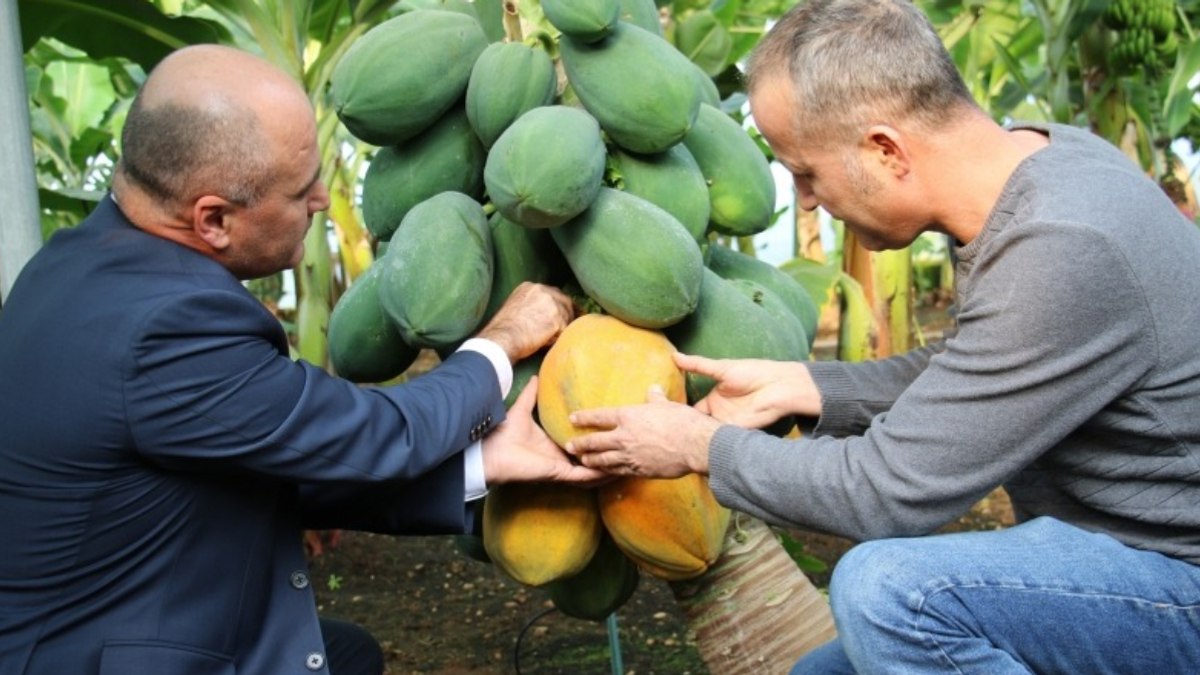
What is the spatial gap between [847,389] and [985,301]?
1.63 feet

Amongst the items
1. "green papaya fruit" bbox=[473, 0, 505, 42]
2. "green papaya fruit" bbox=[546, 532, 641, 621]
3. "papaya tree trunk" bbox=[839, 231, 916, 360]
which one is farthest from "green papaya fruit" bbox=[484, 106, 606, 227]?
"papaya tree trunk" bbox=[839, 231, 916, 360]

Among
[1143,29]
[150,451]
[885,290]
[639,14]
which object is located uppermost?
[639,14]

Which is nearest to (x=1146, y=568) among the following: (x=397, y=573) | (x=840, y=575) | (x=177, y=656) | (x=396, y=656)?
(x=840, y=575)

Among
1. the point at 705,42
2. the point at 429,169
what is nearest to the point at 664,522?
the point at 429,169

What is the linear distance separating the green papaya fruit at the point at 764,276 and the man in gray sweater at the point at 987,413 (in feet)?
0.88

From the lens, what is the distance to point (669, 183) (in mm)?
2139

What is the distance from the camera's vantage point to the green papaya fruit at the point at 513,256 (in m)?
2.20

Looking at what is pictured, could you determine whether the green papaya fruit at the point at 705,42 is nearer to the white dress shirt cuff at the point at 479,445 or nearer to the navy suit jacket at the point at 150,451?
the white dress shirt cuff at the point at 479,445

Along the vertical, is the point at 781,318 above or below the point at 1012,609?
above

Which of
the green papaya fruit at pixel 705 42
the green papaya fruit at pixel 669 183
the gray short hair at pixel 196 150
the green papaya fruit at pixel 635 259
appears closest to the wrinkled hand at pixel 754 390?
the green papaya fruit at pixel 635 259

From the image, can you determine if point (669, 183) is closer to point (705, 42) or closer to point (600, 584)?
point (600, 584)

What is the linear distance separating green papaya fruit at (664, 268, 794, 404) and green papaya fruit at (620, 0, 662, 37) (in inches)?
18.3

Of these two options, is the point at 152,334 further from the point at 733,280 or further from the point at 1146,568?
the point at 1146,568

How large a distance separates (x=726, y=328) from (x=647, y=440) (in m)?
0.24
